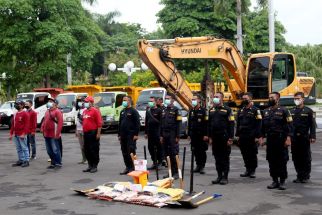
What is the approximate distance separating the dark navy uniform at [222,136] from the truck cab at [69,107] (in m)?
14.9

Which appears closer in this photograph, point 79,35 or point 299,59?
point 79,35

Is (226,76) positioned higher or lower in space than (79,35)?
lower

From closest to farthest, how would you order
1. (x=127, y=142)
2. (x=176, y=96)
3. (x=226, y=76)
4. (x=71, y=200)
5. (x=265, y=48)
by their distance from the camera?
(x=71, y=200) < (x=127, y=142) < (x=176, y=96) < (x=226, y=76) < (x=265, y=48)

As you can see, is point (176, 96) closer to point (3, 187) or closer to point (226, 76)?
point (226, 76)

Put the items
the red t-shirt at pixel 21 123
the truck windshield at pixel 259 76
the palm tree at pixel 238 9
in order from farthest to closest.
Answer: the palm tree at pixel 238 9 → the truck windshield at pixel 259 76 → the red t-shirt at pixel 21 123

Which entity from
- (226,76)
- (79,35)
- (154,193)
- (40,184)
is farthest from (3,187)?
(79,35)

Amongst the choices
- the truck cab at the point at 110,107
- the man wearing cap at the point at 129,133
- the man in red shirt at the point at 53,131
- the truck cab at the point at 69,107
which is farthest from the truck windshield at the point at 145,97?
the man wearing cap at the point at 129,133

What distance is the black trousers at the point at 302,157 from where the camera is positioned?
10586 millimetres

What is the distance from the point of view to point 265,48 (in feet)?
136

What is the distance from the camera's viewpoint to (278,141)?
998cm

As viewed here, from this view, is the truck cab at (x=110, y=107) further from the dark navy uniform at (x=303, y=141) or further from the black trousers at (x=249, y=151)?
the dark navy uniform at (x=303, y=141)

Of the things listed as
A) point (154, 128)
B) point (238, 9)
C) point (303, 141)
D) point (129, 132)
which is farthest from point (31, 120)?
point (238, 9)

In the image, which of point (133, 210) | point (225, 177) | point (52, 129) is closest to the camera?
point (133, 210)

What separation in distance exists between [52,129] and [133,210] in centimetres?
541
